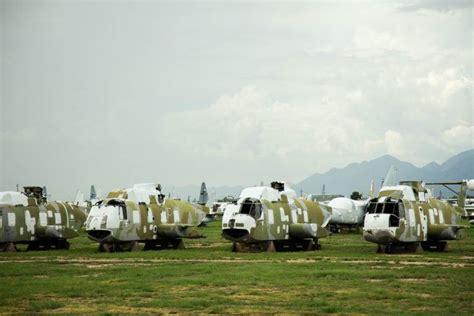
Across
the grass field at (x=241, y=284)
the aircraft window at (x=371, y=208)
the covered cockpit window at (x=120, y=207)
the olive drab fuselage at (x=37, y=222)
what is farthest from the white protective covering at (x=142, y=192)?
the aircraft window at (x=371, y=208)

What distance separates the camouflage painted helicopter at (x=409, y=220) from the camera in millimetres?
36094

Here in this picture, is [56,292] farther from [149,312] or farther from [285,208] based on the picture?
[285,208]

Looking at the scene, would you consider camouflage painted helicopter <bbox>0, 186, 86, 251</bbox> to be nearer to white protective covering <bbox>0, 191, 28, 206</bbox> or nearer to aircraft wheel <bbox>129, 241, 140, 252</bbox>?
white protective covering <bbox>0, 191, 28, 206</bbox>

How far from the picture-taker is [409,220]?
1449 inches

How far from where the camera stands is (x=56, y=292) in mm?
22891

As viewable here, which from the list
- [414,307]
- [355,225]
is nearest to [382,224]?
[414,307]

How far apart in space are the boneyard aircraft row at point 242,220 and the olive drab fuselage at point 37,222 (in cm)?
5

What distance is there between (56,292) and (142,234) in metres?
18.5

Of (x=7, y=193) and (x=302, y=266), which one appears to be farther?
(x=7, y=193)

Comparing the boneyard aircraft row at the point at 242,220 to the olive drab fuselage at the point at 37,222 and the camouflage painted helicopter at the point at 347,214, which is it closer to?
the olive drab fuselage at the point at 37,222

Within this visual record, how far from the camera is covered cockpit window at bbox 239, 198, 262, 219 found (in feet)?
129

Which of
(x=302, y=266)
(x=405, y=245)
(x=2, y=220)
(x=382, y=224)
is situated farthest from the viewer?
(x=2, y=220)

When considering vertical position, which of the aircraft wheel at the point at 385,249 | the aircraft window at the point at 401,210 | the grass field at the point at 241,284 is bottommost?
the grass field at the point at 241,284

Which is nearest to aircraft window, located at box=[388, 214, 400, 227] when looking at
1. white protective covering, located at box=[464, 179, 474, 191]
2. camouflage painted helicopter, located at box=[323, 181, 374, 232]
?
white protective covering, located at box=[464, 179, 474, 191]
